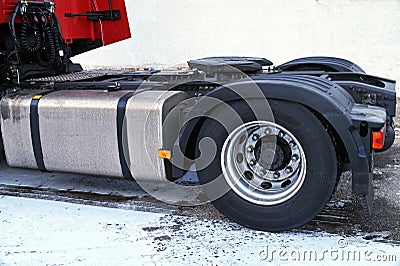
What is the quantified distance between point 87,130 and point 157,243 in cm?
124

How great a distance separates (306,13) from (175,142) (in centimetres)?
508

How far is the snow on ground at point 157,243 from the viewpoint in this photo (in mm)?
3088

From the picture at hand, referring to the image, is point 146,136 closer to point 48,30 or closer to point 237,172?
point 237,172

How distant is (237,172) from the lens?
141 inches

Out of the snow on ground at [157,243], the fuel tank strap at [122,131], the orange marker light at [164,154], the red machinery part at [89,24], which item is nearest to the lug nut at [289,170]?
the snow on ground at [157,243]

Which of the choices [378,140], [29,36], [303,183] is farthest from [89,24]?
[378,140]

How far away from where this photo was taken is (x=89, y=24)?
5.75 metres

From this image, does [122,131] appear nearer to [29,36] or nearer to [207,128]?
[207,128]

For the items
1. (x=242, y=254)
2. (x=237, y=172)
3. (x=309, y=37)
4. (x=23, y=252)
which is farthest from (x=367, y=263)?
(x=309, y=37)

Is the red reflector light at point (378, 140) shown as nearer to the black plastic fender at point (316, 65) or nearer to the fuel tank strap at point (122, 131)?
the fuel tank strap at point (122, 131)

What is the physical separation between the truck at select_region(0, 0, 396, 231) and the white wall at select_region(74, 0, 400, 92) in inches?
124

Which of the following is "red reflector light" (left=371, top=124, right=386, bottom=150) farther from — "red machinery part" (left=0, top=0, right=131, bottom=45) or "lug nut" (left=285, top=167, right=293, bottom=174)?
"red machinery part" (left=0, top=0, right=131, bottom=45)

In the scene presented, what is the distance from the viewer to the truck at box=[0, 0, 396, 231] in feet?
10.7

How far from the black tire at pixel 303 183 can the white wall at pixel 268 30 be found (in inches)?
202
